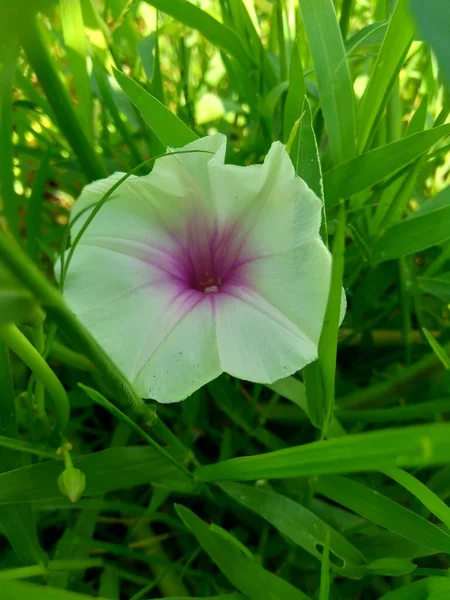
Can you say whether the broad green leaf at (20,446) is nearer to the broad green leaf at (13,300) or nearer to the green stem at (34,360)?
the green stem at (34,360)

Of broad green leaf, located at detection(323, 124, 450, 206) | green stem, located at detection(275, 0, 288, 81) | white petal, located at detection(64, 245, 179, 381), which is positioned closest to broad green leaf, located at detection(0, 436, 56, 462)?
white petal, located at detection(64, 245, 179, 381)

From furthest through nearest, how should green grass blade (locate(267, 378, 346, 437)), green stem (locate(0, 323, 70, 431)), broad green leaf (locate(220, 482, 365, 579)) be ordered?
1. green grass blade (locate(267, 378, 346, 437))
2. broad green leaf (locate(220, 482, 365, 579))
3. green stem (locate(0, 323, 70, 431))

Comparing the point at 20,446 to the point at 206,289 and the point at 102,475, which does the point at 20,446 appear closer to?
the point at 102,475

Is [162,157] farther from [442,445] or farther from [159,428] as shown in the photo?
[442,445]

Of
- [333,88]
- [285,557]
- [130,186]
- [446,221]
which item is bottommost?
[285,557]

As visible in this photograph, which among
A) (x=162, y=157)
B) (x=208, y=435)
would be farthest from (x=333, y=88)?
(x=208, y=435)

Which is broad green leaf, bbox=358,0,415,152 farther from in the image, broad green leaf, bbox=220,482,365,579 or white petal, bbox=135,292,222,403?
broad green leaf, bbox=220,482,365,579
